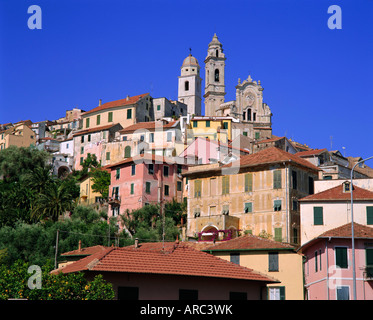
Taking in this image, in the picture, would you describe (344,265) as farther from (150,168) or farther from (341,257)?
(150,168)

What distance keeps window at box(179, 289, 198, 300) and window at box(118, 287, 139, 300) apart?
91.3 inches

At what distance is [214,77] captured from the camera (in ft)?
417

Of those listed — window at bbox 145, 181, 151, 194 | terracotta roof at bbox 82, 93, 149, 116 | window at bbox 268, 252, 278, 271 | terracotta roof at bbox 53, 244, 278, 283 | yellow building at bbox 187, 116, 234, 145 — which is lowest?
terracotta roof at bbox 53, 244, 278, 283

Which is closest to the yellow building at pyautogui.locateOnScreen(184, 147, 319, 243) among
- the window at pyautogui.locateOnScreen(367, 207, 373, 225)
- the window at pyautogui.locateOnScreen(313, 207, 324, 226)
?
the window at pyautogui.locateOnScreen(313, 207, 324, 226)

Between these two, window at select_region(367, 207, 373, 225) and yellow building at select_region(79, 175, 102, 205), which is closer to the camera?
window at select_region(367, 207, 373, 225)

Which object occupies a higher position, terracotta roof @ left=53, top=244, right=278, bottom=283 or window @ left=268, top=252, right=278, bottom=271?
window @ left=268, top=252, right=278, bottom=271

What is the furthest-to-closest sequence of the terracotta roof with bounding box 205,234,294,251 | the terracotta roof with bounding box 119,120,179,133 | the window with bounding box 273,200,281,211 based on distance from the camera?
the terracotta roof with bounding box 119,120,179,133
the window with bounding box 273,200,281,211
the terracotta roof with bounding box 205,234,294,251

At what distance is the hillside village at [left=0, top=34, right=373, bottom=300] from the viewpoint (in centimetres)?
3117

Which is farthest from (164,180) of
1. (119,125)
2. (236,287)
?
(236,287)

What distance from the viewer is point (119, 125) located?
314 ft

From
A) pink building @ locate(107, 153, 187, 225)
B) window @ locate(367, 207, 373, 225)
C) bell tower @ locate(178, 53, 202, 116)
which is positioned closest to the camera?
window @ locate(367, 207, 373, 225)

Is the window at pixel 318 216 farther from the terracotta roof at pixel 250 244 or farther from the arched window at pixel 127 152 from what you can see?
the arched window at pixel 127 152

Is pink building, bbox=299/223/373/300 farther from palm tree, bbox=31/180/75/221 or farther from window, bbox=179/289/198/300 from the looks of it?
palm tree, bbox=31/180/75/221
